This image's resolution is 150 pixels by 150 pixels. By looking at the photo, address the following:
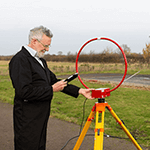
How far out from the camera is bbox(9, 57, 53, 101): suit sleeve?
72.5 inches

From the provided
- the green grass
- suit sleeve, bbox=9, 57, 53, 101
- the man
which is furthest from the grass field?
suit sleeve, bbox=9, 57, 53, 101

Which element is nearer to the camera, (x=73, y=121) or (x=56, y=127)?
(x=56, y=127)

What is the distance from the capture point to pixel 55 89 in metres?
2.01

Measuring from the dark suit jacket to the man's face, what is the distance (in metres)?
0.13

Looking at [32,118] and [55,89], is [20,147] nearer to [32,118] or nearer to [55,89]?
[32,118]

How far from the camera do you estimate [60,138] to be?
3.88 m

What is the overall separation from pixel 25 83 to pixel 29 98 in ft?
0.55

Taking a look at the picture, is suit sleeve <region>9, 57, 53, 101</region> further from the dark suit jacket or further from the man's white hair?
the man's white hair

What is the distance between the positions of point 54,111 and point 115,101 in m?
2.54

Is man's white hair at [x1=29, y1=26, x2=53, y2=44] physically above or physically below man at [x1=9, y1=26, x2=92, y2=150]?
above

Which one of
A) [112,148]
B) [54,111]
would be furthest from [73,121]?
[112,148]

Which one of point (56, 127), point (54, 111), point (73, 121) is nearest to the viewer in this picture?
point (56, 127)

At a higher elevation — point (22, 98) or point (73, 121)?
point (22, 98)

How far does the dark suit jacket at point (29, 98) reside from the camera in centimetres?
186
